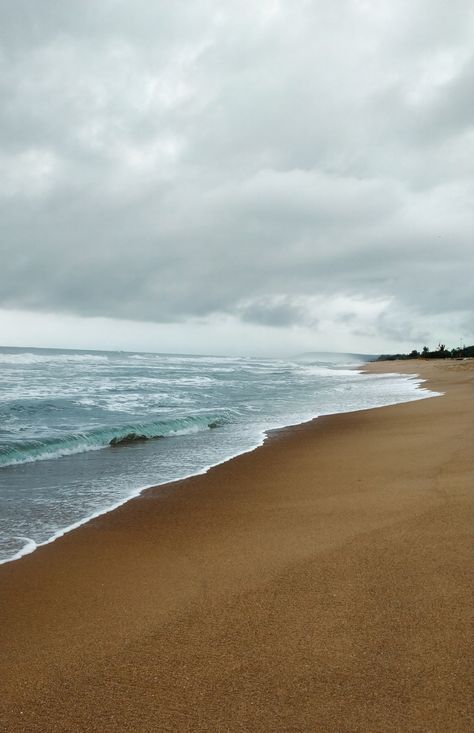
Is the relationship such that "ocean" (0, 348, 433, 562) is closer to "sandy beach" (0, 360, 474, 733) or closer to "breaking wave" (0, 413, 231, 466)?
"breaking wave" (0, 413, 231, 466)

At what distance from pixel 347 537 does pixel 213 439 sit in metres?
7.14

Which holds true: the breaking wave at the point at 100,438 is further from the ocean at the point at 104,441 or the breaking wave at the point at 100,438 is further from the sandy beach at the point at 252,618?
the sandy beach at the point at 252,618

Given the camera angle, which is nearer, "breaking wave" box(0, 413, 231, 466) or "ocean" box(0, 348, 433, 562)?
"ocean" box(0, 348, 433, 562)

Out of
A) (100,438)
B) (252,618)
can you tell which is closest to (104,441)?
(100,438)

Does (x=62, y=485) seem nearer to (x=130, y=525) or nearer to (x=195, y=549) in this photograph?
(x=130, y=525)

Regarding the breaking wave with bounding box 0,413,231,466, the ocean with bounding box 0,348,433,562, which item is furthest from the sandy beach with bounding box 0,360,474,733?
the breaking wave with bounding box 0,413,231,466

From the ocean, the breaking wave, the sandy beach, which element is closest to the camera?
the sandy beach

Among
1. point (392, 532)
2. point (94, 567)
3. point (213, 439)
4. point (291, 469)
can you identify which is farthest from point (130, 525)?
point (213, 439)

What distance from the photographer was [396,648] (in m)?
2.75

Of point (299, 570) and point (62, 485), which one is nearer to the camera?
point (299, 570)

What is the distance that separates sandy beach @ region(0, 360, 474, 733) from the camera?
2363mm

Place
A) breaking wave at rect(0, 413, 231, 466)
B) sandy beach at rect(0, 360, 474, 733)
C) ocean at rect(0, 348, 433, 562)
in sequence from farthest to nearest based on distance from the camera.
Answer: breaking wave at rect(0, 413, 231, 466) < ocean at rect(0, 348, 433, 562) < sandy beach at rect(0, 360, 474, 733)

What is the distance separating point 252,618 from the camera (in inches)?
125

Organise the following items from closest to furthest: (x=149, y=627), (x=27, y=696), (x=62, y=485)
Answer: (x=27, y=696) < (x=149, y=627) < (x=62, y=485)
